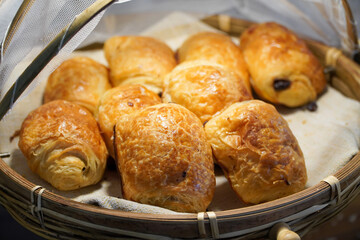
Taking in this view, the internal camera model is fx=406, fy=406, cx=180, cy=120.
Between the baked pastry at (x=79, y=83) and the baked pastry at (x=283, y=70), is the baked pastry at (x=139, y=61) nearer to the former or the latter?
the baked pastry at (x=79, y=83)

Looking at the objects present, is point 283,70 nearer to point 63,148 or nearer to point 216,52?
point 216,52

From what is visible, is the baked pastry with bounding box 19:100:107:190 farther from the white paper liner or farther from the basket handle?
the basket handle

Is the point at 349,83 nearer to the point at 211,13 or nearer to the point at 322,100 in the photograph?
the point at 322,100

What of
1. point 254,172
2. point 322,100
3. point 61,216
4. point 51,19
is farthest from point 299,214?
point 51,19

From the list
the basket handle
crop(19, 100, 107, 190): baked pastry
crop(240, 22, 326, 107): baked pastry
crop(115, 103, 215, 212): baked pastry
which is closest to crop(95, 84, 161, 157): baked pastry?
crop(19, 100, 107, 190): baked pastry

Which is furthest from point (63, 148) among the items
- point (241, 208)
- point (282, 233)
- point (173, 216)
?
point (282, 233)

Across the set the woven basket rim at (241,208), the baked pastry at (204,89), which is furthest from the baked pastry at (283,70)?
the woven basket rim at (241,208)
